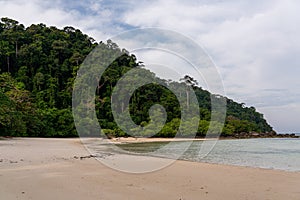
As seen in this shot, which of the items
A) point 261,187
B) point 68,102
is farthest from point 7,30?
point 261,187

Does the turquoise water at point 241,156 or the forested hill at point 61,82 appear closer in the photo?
the turquoise water at point 241,156

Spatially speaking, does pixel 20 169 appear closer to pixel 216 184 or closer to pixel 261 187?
pixel 216 184

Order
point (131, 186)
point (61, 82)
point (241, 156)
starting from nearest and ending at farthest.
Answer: point (131, 186) → point (241, 156) → point (61, 82)

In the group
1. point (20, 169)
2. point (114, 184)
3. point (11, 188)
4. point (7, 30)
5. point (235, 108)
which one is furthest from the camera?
point (235, 108)

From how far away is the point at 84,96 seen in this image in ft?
149

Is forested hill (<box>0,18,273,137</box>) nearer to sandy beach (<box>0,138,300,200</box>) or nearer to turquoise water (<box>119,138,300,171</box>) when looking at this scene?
turquoise water (<box>119,138,300,171</box>)

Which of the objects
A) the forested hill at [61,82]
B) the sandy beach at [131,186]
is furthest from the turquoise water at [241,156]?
the forested hill at [61,82]

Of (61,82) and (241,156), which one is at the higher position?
(61,82)

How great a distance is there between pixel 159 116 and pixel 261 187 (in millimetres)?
39973

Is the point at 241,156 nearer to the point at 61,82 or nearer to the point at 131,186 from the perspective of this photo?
the point at 131,186

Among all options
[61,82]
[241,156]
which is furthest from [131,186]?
[61,82]

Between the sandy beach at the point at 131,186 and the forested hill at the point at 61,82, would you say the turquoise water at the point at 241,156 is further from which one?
the forested hill at the point at 61,82

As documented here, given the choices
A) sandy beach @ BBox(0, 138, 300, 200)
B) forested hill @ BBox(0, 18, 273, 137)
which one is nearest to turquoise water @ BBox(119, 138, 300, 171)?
sandy beach @ BBox(0, 138, 300, 200)

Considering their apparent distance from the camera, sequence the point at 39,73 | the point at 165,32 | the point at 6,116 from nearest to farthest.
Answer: the point at 165,32 → the point at 6,116 → the point at 39,73
